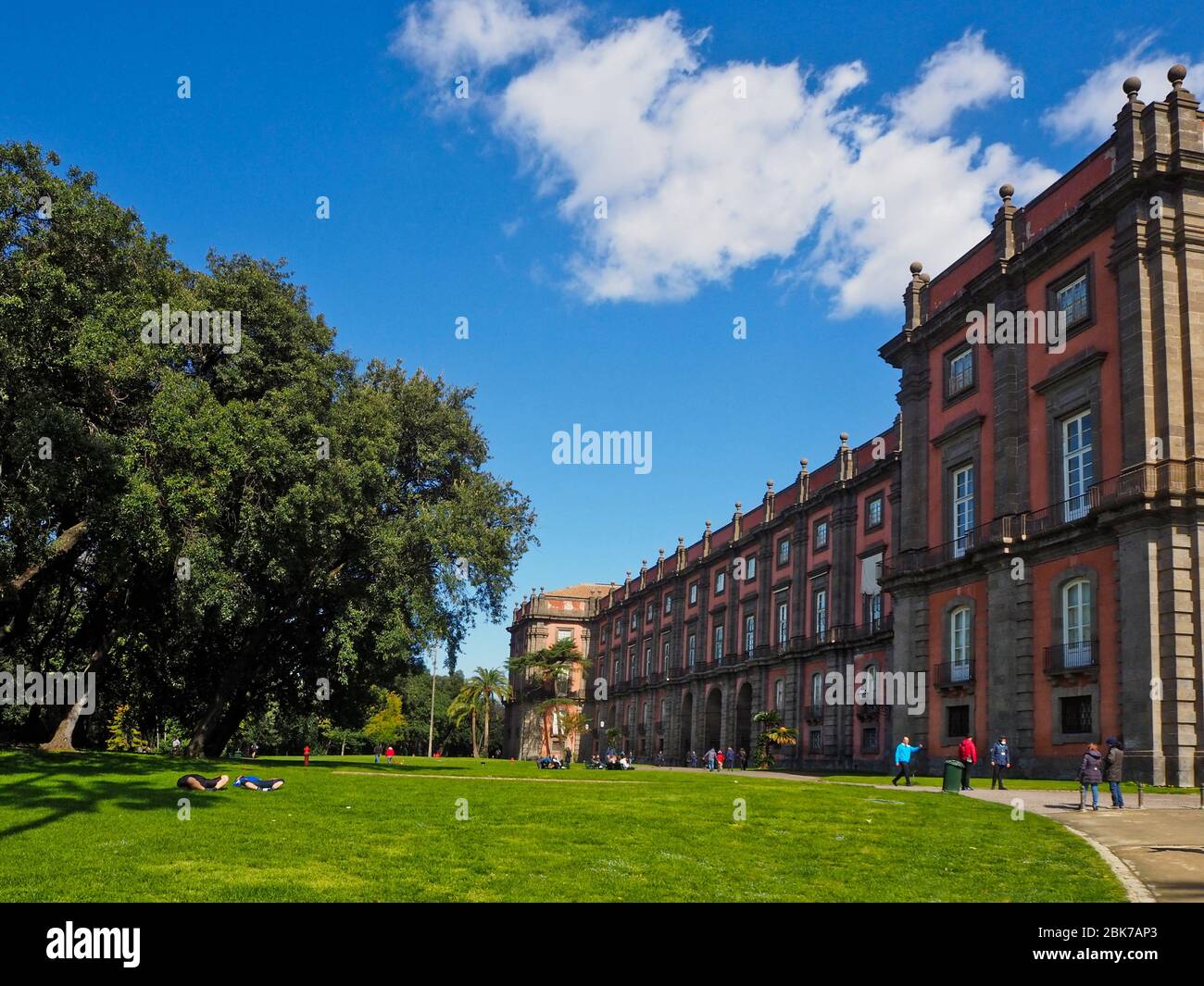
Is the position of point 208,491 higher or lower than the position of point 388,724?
higher

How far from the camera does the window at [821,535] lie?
54.4m

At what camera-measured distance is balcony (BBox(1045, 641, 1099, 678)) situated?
28.2 meters

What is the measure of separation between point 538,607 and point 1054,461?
253 ft

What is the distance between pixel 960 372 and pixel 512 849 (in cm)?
2952

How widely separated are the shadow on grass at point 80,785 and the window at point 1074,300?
2679 centimetres

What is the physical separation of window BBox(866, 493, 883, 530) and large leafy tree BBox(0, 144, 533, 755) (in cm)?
2071

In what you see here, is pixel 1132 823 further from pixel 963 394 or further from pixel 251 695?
pixel 251 695

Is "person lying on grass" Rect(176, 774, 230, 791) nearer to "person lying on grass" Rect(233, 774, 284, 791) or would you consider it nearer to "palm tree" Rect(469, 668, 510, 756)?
"person lying on grass" Rect(233, 774, 284, 791)

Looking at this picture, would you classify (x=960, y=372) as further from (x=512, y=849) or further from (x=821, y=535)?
(x=512, y=849)

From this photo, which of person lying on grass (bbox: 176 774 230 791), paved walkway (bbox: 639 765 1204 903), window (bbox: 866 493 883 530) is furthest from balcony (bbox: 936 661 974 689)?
person lying on grass (bbox: 176 774 230 791)

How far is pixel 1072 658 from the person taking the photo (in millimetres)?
29016

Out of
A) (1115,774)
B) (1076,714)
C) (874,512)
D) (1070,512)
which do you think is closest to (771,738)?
(874,512)

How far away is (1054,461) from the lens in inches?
1229
